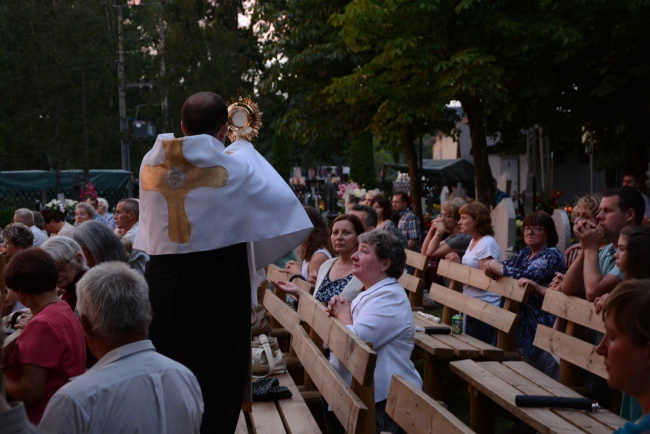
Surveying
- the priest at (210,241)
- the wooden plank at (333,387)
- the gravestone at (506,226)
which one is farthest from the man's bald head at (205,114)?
the gravestone at (506,226)

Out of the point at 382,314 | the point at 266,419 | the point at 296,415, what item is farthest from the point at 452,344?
the point at 266,419

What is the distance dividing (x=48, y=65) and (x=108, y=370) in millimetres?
28855

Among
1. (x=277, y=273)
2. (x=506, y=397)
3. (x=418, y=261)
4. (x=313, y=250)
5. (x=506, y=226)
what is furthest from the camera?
(x=506, y=226)

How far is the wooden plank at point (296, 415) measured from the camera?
5.03 meters

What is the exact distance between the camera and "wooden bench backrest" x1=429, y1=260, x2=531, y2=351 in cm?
696

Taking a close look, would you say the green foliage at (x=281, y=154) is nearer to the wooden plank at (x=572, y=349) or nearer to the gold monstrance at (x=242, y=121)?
the wooden plank at (x=572, y=349)

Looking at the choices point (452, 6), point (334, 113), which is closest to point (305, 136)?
point (334, 113)

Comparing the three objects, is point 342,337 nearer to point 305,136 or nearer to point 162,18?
point 305,136

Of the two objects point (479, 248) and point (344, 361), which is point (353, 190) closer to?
point (479, 248)

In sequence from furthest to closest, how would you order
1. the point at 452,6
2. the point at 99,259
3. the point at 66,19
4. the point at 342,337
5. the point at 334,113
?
the point at 66,19 → the point at 334,113 → the point at 452,6 → the point at 99,259 → the point at 342,337

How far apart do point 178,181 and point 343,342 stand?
130cm

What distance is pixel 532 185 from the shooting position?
88.2 ft

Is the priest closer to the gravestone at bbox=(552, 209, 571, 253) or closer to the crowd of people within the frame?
the crowd of people

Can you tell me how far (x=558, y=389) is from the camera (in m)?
5.36
